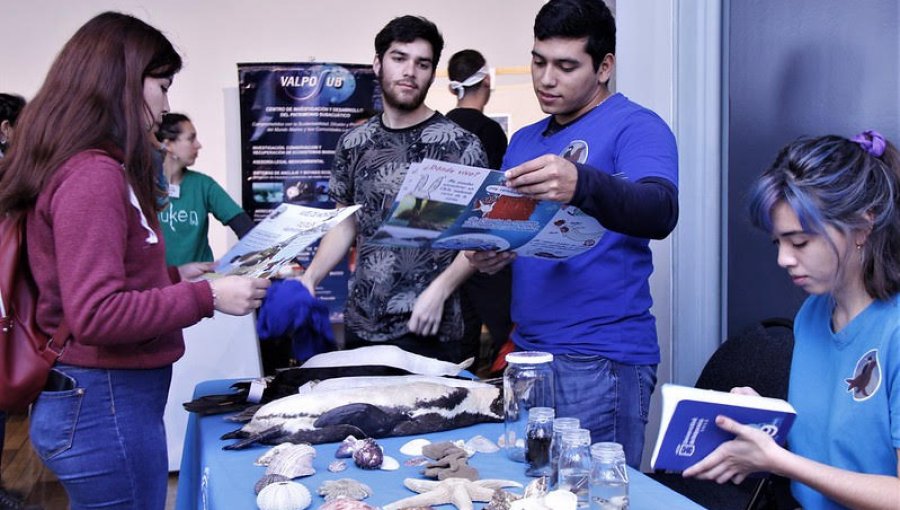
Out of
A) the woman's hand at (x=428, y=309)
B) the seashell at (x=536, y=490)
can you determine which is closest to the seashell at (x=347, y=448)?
the seashell at (x=536, y=490)

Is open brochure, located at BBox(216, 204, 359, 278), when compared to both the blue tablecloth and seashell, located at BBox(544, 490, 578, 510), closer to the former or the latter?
the blue tablecloth

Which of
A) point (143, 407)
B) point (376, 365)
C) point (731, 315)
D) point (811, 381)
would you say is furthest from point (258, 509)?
point (731, 315)

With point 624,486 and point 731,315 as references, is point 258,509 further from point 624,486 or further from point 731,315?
point 731,315

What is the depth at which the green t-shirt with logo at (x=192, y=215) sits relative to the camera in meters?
Result: 4.04

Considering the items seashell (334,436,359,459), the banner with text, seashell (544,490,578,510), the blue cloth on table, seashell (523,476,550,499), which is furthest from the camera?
the banner with text

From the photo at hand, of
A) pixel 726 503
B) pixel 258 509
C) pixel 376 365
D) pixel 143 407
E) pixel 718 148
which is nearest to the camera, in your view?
pixel 258 509

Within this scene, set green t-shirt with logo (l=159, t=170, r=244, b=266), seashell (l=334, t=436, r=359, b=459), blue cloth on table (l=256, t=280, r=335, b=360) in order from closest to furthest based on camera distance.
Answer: seashell (l=334, t=436, r=359, b=459) → blue cloth on table (l=256, t=280, r=335, b=360) → green t-shirt with logo (l=159, t=170, r=244, b=266)

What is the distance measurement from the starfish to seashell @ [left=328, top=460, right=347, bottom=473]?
0.17 m

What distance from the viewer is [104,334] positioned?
1490mm

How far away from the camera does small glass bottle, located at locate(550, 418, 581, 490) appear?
1.30 m

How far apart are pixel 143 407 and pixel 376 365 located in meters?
0.64

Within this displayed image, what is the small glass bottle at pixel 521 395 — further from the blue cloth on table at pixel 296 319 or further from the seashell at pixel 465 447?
the blue cloth on table at pixel 296 319

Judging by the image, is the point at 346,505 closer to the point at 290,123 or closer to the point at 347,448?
the point at 347,448

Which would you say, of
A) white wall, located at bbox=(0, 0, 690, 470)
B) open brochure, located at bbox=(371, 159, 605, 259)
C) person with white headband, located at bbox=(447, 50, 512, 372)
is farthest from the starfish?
white wall, located at bbox=(0, 0, 690, 470)
